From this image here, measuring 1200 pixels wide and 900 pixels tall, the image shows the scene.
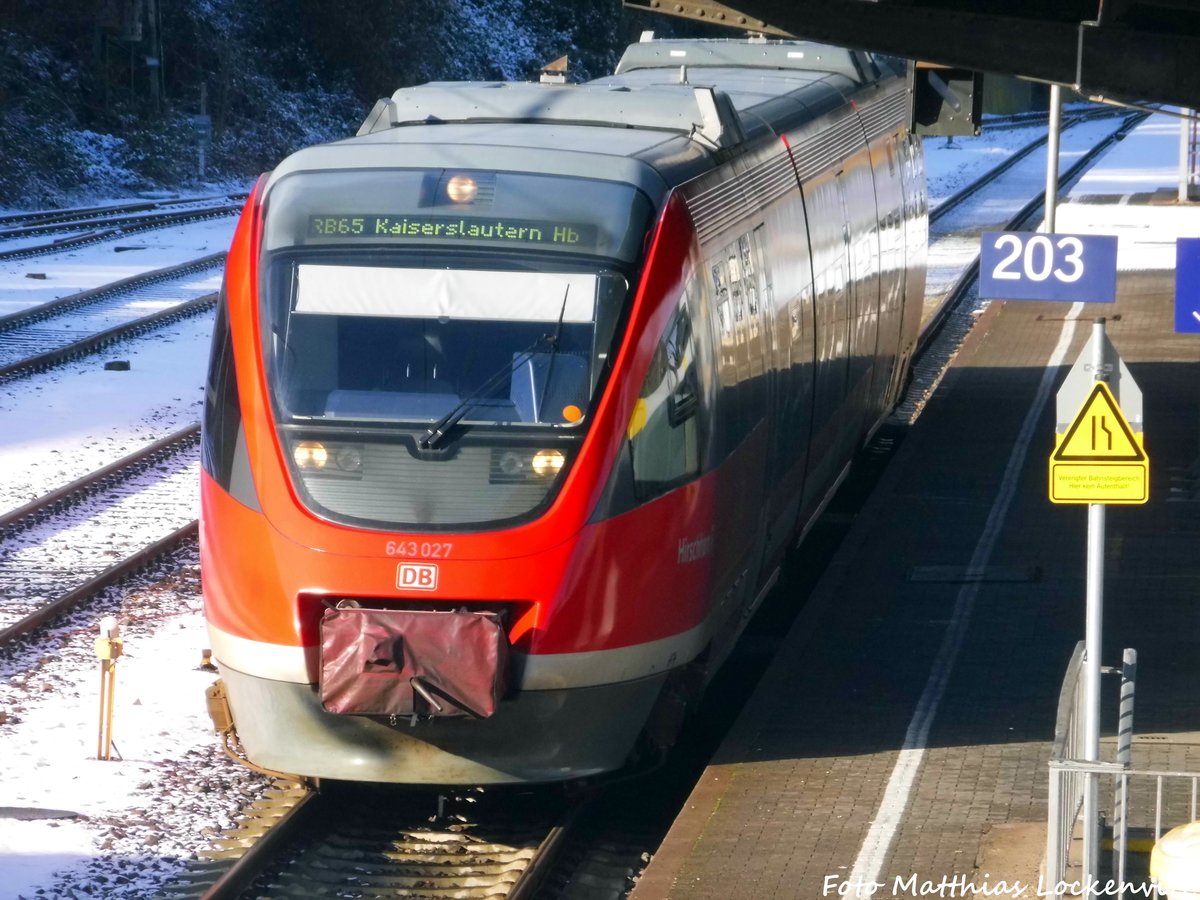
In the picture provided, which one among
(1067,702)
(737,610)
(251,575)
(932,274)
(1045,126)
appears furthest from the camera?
(1045,126)

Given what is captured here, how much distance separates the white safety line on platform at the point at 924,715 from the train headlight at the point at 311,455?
2872mm

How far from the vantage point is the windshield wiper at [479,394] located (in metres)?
8.41

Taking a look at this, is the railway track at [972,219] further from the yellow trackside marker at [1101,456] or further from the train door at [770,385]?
the yellow trackside marker at [1101,456]

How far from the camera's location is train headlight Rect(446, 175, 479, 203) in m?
8.98

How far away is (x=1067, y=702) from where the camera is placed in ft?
25.0

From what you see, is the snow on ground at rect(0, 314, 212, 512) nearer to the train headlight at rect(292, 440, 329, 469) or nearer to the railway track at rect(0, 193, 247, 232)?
the train headlight at rect(292, 440, 329, 469)

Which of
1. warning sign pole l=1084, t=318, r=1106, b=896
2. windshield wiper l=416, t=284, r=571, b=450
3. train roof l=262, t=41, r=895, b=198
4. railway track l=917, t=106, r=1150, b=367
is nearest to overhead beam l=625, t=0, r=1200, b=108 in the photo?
train roof l=262, t=41, r=895, b=198

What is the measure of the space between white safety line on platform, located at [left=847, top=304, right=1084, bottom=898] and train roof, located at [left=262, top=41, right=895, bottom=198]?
7.08 feet

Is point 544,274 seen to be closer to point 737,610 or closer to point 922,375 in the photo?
point 737,610

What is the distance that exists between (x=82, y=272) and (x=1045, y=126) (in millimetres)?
44626

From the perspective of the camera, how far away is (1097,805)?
25.2 feet

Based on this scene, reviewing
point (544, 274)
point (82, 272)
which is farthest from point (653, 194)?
point (82, 272)

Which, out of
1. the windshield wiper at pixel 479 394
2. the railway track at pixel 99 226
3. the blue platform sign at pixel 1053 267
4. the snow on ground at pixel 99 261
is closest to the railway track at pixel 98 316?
the snow on ground at pixel 99 261

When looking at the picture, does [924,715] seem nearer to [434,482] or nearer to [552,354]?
[552,354]
